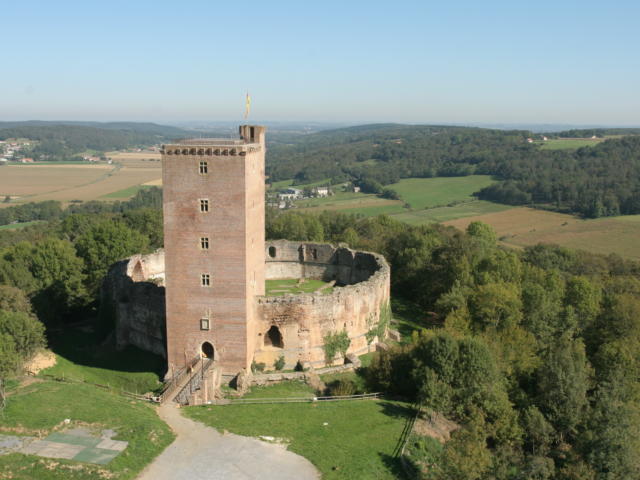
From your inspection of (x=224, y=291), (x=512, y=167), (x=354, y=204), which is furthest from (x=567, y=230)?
(x=224, y=291)

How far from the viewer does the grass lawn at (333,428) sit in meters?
21.4

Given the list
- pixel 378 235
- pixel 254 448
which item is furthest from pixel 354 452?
pixel 378 235

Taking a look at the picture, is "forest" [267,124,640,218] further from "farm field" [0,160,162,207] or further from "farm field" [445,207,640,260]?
"farm field" [0,160,162,207]

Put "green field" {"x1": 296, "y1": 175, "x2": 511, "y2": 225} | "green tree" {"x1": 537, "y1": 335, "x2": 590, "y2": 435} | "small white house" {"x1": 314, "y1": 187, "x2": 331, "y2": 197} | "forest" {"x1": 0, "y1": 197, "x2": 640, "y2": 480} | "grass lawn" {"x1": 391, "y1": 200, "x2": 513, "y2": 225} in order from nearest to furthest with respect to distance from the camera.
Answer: "forest" {"x1": 0, "y1": 197, "x2": 640, "y2": 480}
"green tree" {"x1": 537, "y1": 335, "x2": 590, "y2": 435}
"grass lawn" {"x1": 391, "y1": 200, "x2": 513, "y2": 225}
"green field" {"x1": 296, "y1": 175, "x2": 511, "y2": 225}
"small white house" {"x1": 314, "y1": 187, "x2": 331, "y2": 197}

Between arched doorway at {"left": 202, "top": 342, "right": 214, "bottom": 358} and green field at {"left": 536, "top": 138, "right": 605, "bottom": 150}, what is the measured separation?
358 ft

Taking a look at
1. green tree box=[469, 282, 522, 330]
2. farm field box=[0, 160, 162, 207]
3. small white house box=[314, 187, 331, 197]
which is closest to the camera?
green tree box=[469, 282, 522, 330]

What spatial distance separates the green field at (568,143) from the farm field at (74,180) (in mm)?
89777

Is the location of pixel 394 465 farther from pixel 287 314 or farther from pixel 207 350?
pixel 207 350

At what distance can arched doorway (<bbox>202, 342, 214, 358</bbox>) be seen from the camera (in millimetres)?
30486

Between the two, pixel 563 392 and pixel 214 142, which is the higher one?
pixel 214 142

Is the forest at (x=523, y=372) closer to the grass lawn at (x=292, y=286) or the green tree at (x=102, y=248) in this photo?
the grass lawn at (x=292, y=286)

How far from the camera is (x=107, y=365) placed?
109 feet

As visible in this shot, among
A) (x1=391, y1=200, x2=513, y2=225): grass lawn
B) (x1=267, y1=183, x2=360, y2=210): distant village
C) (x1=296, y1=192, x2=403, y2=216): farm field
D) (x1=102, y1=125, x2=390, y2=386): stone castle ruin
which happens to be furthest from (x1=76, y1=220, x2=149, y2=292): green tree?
(x1=267, y1=183, x2=360, y2=210): distant village

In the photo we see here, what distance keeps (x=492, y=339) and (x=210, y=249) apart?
15.8 metres
